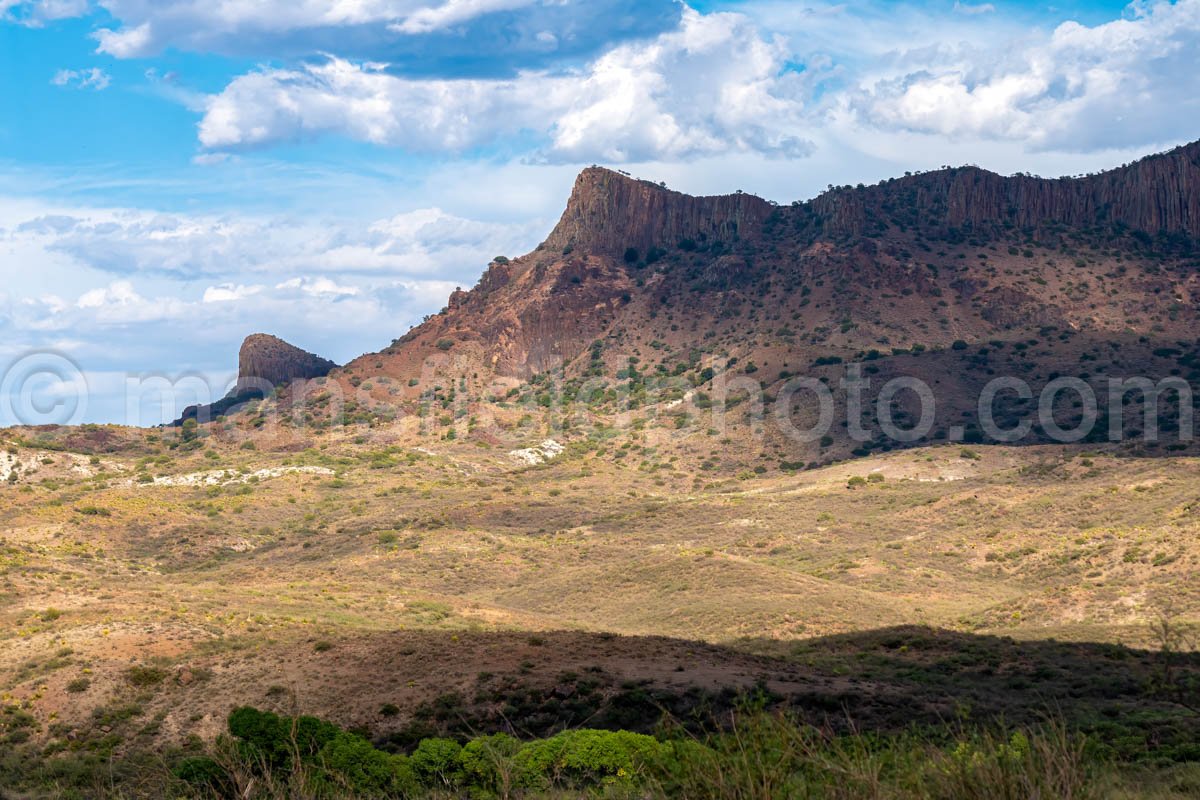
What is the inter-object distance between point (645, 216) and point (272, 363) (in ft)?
164

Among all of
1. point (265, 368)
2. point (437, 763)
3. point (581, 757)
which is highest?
point (265, 368)

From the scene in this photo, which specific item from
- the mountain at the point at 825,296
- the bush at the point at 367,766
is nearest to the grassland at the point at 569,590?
the bush at the point at 367,766

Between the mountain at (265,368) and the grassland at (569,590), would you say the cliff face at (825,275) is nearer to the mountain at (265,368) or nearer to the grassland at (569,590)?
the mountain at (265,368)

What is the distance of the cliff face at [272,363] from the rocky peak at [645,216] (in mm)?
34697

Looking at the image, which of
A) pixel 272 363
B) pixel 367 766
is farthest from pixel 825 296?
pixel 367 766

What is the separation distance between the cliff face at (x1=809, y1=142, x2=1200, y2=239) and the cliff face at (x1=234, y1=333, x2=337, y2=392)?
63802 mm

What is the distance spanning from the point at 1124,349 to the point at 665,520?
2075 inches

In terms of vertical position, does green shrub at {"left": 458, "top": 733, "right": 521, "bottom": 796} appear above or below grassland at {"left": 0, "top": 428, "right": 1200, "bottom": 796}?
above

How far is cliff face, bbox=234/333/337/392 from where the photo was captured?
456 feet

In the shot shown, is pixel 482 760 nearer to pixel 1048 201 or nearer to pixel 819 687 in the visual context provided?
pixel 819 687

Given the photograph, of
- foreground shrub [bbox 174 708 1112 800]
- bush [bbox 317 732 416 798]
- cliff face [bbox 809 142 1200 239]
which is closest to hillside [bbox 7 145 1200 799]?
cliff face [bbox 809 142 1200 239]

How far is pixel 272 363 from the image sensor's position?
140 meters

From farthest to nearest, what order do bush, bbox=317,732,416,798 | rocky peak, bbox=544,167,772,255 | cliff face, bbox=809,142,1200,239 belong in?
rocky peak, bbox=544,167,772,255
cliff face, bbox=809,142,1200,239
bush, bbox=317,732,416,798

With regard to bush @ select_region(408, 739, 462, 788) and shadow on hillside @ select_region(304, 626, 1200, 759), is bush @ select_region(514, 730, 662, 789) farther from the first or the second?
shadow on hillside @ select_region(304, 626, 1200, 759)
